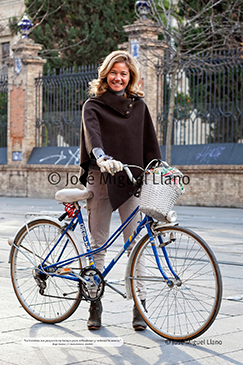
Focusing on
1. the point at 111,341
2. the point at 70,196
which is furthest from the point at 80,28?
the point at 111,341

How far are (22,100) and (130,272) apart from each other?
1998 centimetres

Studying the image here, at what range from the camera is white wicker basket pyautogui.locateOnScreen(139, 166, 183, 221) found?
3736 mm

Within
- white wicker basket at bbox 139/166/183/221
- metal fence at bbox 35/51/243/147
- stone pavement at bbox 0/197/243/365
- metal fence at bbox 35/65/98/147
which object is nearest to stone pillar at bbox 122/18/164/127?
metal fence at bbox 35/51/243/147

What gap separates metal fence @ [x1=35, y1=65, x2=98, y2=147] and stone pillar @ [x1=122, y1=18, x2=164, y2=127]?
1.82m

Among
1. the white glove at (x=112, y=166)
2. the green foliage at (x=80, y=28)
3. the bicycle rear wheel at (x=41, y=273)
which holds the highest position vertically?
the green foliage at (x=80, y=28)

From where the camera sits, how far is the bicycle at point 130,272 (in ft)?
12.5

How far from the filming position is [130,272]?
3984 mm

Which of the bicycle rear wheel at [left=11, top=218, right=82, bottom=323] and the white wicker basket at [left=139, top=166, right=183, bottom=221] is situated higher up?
the white wicker basket at [left=139, top=166, right=183, bottom=221]

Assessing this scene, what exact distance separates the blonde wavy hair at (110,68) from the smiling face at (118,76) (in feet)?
0.09

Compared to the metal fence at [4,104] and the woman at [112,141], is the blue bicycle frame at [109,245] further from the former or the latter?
the metal fence at [4,104]

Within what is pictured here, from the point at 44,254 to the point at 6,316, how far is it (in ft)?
1.72

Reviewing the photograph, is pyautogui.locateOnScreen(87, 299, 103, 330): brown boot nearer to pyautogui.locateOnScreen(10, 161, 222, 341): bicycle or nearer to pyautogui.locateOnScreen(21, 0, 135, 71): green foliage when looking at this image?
pyautogui.locateOnScreen(10, 161, 222, 341): bicycle

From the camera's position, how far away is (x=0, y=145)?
Result: 24750 mm

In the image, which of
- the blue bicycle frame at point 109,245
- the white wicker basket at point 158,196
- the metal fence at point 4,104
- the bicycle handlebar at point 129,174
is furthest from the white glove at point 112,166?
the metal fence at point 4,104
